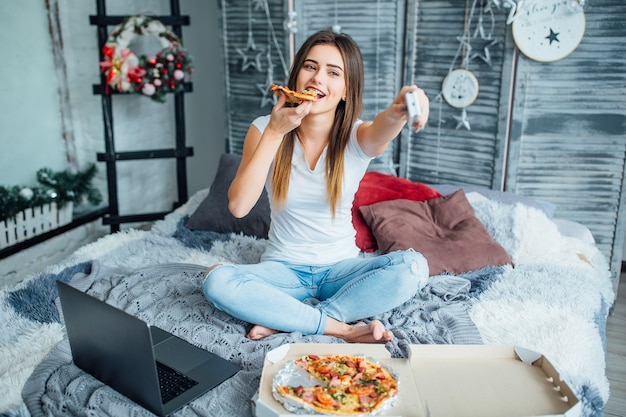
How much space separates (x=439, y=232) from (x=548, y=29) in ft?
3.24

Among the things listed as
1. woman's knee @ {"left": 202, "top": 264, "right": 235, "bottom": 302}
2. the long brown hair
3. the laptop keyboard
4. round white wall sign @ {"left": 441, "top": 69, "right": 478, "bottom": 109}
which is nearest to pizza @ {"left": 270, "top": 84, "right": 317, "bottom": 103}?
the long brown hair

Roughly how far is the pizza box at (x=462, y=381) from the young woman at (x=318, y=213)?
0.61 feet

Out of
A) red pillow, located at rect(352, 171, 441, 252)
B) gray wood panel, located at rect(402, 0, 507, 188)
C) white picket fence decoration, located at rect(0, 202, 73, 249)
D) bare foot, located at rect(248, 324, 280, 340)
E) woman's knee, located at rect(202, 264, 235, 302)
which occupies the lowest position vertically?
white picket fence decoration, located at rect(0, 202, 73, 249)

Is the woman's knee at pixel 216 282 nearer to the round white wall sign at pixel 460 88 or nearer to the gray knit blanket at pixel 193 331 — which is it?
the gray knit blanket at pixel 193 331

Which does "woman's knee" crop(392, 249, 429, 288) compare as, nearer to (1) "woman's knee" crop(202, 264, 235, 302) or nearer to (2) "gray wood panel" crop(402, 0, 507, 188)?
(1) "woman's knee" crop(202, 264, 235, 302)

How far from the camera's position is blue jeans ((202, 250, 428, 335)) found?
5.02ft

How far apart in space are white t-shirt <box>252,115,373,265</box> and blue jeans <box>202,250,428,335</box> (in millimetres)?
43

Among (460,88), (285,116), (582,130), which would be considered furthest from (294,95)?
Result: (582,130)

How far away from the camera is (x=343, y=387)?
1.15 m

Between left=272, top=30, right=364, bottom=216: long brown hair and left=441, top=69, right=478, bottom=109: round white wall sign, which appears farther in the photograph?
left=441, top=69, right=478, bottom=109: round white wall sign

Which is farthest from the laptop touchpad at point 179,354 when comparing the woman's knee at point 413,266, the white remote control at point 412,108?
the white remote control at point 412,108

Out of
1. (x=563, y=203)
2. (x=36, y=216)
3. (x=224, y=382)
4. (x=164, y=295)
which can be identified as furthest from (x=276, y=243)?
(x=36, y=216)

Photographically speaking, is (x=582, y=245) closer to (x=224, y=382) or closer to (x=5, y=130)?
(x=224, y=382)

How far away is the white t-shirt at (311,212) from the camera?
1.74 metres
